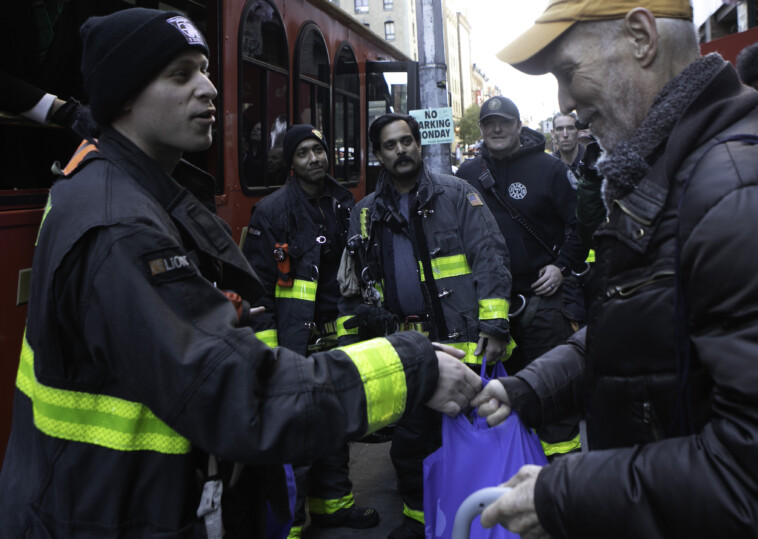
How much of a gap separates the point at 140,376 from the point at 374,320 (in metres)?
2.33

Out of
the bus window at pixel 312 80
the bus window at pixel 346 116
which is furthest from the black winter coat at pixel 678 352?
the bus window at pixel 346 116

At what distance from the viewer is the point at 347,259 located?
162 inches

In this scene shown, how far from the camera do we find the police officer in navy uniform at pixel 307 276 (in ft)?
13.5

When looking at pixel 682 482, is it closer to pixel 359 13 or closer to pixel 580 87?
pixel 580 87

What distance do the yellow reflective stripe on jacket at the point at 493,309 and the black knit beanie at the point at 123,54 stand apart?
238cm

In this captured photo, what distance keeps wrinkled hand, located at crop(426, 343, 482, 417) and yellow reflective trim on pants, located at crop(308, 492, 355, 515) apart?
2297mm

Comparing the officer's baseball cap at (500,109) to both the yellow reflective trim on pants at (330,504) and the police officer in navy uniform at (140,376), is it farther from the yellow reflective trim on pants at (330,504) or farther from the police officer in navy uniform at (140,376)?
the police officer in navy uniform at (140,376)

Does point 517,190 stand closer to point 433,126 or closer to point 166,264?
point 433,126

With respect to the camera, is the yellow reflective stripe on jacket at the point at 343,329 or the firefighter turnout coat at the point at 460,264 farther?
the yellow reflective stripe on jacket at the point at 343,329

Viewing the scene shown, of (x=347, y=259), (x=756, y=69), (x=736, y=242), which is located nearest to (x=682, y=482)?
(x=736, y=242)

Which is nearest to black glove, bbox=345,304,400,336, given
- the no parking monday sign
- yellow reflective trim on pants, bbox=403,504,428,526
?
yellow reflective trim on pants, bbox=403,504,428,526

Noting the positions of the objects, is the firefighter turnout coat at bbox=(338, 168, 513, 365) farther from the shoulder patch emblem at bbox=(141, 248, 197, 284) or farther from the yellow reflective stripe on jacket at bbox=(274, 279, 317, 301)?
the shoulder patch emblem at bbox=(141, 248, 197, 284)

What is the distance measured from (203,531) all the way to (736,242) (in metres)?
1.30

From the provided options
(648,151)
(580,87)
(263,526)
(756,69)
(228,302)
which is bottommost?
(263,526)
